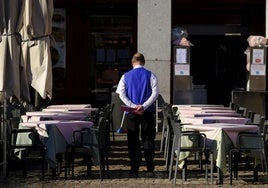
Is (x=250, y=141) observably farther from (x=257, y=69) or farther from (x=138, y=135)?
(x=257, y=69)

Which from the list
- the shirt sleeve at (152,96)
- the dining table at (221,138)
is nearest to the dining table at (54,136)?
Answer: the shirt sleeve at (152,96)

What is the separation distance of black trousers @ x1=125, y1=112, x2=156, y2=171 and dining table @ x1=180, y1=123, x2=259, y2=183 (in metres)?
0.82

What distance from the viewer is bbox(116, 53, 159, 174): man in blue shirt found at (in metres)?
10.6

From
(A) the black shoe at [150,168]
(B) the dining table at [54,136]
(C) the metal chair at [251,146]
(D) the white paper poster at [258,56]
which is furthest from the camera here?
(D) the white paper poster at [258,56]

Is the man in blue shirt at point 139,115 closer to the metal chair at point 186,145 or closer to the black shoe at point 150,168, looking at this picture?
the black shoe at point 150,168

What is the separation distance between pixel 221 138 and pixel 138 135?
167 cm

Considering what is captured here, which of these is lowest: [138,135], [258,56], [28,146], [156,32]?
[28,146]

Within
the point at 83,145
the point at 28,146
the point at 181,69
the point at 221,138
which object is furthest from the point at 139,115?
the point at 181,69

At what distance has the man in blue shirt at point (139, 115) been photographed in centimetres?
1055

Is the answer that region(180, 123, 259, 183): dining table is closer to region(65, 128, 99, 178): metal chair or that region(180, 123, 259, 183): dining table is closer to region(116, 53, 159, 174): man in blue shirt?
region(116, 53, 159, 174): man in blue shirt

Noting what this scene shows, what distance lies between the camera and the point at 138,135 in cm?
1068

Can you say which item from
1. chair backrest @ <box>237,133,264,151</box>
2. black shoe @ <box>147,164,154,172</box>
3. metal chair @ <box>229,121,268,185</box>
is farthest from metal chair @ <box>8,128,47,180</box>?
chair backrest @ <box>237,133,264,151</box>

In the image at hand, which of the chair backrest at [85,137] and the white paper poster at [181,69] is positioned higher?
the white paper poster at [181,69]

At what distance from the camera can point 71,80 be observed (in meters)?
21.3
